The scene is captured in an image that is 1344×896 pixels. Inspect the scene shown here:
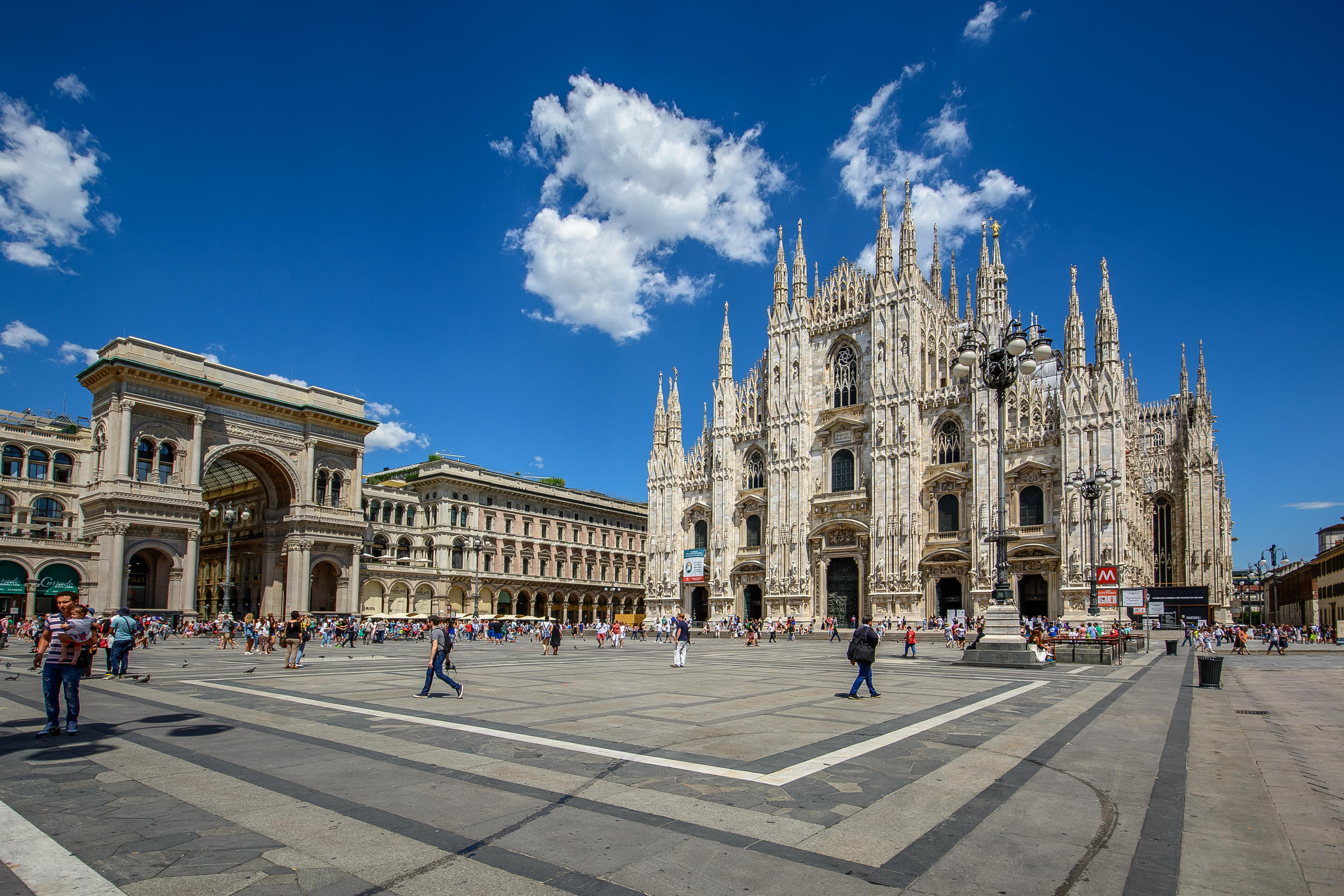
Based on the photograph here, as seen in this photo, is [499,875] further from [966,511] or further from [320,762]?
[966,511]

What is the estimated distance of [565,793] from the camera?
21.5 feet

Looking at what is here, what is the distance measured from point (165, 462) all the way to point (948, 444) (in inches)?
1828

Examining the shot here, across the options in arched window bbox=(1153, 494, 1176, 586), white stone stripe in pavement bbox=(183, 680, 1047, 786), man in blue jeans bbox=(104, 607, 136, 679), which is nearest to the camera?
white stone stripe in pavement bbox=(183, 680, 1047, 786)

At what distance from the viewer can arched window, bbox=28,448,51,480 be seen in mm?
52812

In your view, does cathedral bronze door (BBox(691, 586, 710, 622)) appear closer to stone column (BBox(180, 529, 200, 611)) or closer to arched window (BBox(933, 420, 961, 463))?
arched window (BBox(933, 420, 961, 463))

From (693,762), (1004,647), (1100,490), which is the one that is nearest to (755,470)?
(1100,490)

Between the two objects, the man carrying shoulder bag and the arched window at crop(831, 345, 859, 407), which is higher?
the arched window at crop(831, 345, 859, 407)

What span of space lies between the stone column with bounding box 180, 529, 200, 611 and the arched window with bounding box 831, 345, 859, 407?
132 ft

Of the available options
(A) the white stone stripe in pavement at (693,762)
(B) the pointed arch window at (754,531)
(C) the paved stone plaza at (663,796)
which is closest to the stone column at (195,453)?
(B) the pointed arch window at (754,531)

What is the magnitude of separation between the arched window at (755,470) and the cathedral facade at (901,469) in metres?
0.11

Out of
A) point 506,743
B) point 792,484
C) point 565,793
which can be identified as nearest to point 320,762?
point 506,743

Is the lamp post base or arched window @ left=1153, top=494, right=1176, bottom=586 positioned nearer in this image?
the lamp post base

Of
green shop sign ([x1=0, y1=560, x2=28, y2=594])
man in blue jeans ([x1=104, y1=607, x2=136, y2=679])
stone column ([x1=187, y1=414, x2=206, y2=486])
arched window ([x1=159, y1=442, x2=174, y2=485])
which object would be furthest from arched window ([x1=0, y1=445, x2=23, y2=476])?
man in blue jeans ([x1=104, y1=607, x2=136, y2=679])

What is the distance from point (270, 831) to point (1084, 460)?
4522 centimetres
